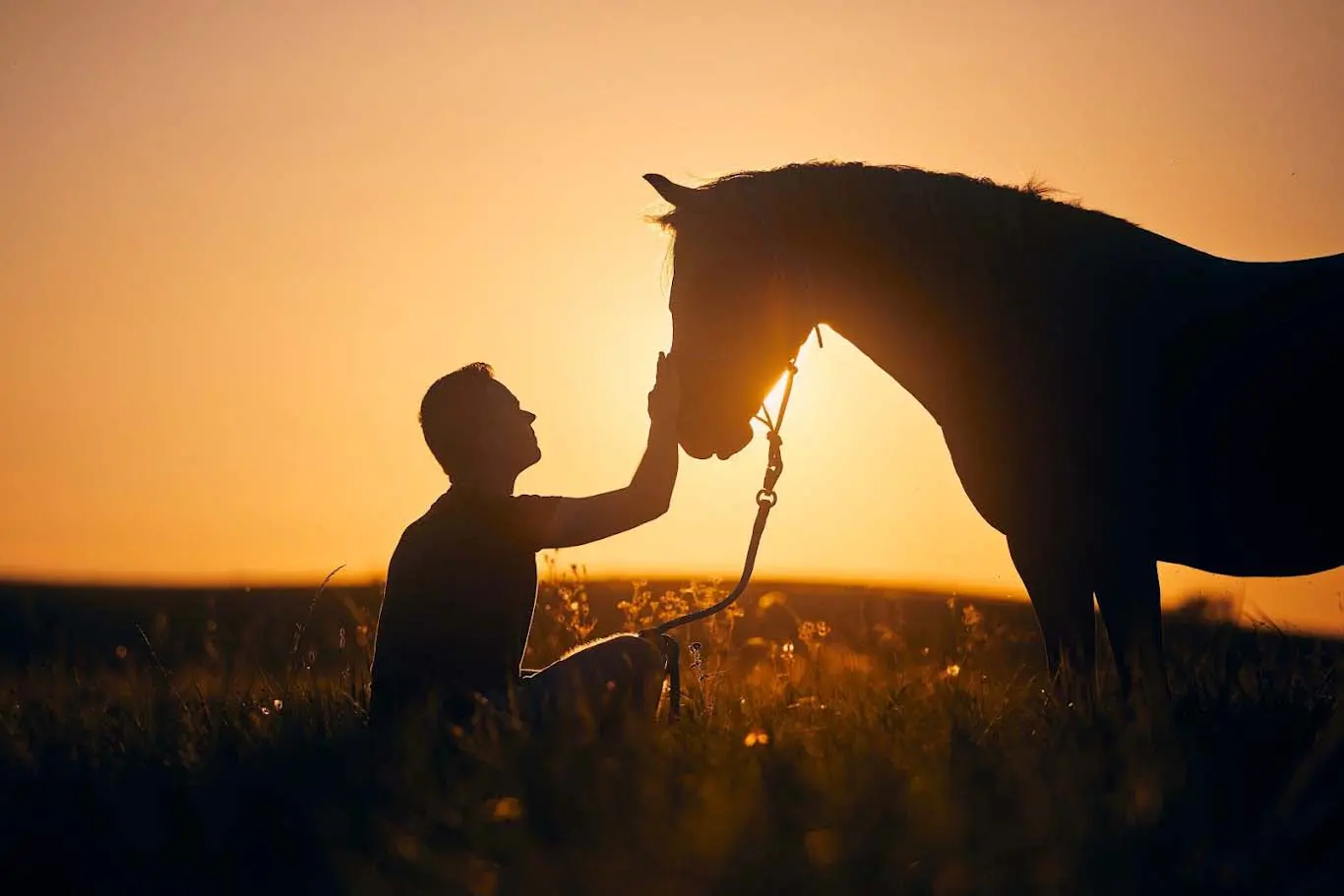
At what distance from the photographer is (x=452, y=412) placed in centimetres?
468

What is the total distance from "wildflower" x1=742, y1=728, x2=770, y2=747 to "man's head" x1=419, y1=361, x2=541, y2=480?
1.47 metres

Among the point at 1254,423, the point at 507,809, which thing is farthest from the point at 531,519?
the point at 1254,423

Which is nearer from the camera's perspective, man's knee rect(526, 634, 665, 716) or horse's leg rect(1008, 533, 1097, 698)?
man's knee rect(526, 634, 665, 716)

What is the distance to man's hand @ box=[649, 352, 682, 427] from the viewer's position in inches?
193

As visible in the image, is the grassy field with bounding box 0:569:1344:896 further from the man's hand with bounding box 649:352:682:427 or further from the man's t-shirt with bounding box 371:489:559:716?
the man's hand with bounding box 649:352:682:427

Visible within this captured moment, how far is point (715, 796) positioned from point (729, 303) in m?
2.40

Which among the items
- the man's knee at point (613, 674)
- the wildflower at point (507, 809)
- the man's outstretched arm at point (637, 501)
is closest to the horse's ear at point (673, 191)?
the man's outstretched arm at point (637, 501)

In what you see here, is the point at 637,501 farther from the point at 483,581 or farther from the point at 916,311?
the point at 916,311

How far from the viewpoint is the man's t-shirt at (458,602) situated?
4.50m

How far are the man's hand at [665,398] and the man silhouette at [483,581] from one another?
20 centimetres

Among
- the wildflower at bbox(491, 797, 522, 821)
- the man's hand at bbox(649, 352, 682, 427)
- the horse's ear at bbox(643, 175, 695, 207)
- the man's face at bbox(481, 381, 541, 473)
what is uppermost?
the horse's ear at bbox(643, 175, 695, 207)

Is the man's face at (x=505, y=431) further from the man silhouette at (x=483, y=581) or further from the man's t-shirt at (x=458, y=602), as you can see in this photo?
the man's t-shirt at (x=458, y=602)

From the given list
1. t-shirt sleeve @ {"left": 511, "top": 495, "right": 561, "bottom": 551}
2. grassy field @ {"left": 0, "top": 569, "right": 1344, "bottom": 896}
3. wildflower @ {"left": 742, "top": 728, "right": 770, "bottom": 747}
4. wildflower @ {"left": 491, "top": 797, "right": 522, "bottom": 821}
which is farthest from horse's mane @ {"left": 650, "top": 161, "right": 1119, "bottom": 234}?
wildflower @ {"left": 491, "top": 797, "right": 522, "bottom": 821}

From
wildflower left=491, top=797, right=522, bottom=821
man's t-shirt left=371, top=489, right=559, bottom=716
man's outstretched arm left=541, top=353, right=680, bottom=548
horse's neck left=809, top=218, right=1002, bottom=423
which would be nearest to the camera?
wildflower left=491, top=797, right=522, bottom=821
